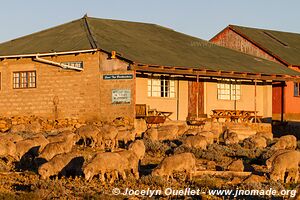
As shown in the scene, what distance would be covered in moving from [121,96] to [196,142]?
8183 millimetres

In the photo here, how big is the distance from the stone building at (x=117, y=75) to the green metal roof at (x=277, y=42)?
4.99 m

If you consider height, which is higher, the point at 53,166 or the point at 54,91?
the point at 54,91

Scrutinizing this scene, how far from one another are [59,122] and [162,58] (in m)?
5.98

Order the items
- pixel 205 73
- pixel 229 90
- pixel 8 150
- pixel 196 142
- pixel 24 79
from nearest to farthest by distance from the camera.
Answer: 1. pixel 8 150
2. pixel 196 142
3. pixel 205 73
4. pixel 24 79
5. pixel 229 90

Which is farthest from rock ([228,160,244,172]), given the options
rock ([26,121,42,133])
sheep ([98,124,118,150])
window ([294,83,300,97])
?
window ([294,83,300,97])

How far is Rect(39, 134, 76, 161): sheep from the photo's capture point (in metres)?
22.5

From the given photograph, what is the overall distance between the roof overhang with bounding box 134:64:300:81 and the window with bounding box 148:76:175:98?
1.75 metres

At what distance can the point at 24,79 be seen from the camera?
37.7 metres

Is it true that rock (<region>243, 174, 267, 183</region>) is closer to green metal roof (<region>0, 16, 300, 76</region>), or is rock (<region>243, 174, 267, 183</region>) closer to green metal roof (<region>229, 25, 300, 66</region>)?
green metal roof (<region>0, 16, 300, 76</region>)

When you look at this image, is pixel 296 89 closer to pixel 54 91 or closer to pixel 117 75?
pixel 117 75

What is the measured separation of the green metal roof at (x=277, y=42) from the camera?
156ft

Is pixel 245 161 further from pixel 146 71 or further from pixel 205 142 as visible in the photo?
pixel 146 71

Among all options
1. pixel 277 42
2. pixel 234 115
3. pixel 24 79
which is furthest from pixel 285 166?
pixel 277 42

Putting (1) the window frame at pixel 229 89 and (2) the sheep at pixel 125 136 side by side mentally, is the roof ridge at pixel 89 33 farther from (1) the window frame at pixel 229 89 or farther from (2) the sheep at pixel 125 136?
(2) the sheep at pixel 125 136
